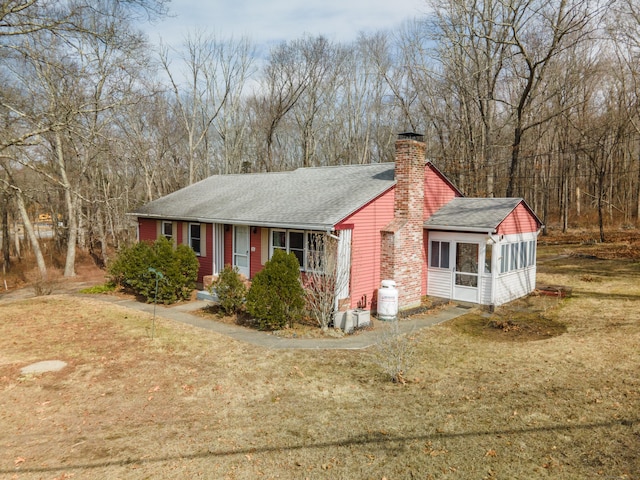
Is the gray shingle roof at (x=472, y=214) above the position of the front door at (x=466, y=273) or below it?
above

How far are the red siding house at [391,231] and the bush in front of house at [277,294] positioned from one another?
4.45 ft

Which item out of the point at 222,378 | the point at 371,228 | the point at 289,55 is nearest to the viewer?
the point at 222,378

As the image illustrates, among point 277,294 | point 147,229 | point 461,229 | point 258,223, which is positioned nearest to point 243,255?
point 258,223

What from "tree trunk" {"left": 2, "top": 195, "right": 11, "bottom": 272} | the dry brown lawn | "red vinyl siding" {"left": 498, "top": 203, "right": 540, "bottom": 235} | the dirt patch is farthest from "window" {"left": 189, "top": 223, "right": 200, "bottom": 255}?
"tree trunk" {"left": 2, "top": 195, "right": 11, "bottom": 272}

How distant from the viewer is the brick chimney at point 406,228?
13.7 metres

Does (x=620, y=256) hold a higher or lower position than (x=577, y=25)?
lower

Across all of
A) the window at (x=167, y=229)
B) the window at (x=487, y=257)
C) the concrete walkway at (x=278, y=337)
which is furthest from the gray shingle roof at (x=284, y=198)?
the window at (x=487, y=257)

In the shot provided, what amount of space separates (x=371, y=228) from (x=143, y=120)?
89.6ft

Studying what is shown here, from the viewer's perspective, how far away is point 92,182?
92.3 ft

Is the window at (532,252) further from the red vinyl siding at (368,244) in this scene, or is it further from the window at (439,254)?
the red vinyl siding at (368,244)

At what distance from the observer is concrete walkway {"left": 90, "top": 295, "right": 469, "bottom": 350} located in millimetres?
10594

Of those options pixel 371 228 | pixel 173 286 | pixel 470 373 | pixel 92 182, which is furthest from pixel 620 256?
pixel 92 182

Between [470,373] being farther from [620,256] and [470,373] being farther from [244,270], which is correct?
[620,256]

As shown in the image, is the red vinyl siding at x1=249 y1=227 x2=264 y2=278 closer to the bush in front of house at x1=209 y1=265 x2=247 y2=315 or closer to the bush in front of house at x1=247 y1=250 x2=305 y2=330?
the bush in front of house at x1=209 y1=265 x2=247 y2=315
